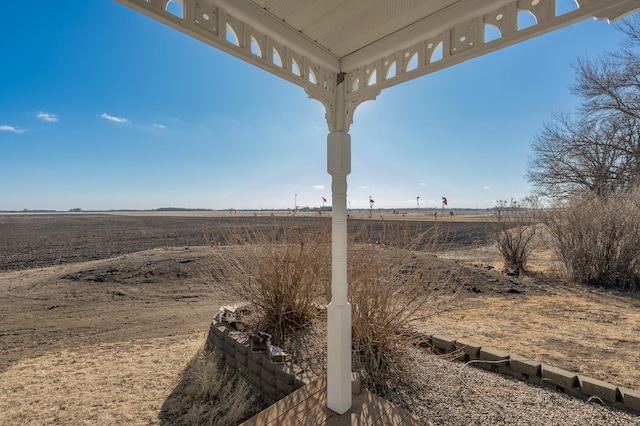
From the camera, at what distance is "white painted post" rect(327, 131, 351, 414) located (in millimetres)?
2012

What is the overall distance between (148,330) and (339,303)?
378 centimetres

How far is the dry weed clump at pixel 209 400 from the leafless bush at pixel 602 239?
7.15 meters

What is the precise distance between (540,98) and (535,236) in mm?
→ 6614

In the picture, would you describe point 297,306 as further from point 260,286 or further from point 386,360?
point 386,360

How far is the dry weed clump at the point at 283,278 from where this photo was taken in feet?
11.2

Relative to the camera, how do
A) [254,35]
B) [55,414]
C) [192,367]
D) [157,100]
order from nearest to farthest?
[254,35] → [55,414] → [192,367] → [157,100]

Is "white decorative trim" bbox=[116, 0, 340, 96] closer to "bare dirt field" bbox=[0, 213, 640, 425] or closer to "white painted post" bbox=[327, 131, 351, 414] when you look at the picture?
"white painted post" bbox=[327, 131, 351, 414]

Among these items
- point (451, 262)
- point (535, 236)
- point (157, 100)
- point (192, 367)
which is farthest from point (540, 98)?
point (157, 100)

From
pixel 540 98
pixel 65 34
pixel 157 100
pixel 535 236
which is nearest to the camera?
pixel 65 34

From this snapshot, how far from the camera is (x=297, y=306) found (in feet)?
11.5

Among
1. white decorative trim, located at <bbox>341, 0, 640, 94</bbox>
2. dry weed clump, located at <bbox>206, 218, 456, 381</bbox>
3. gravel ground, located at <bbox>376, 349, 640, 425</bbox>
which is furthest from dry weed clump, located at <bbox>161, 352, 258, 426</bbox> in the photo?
white decorative trim, located at <bbox>341, 0, 640, 94</bbox>

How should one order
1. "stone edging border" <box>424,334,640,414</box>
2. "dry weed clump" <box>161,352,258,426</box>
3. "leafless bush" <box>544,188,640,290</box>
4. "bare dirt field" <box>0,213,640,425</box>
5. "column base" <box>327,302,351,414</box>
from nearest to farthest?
"column base" <box>327,302,351,414</box> → "stone edging border" <box>424,334,640,414</box> → "dry weed clump" <box>161,352,258,426</box> → "bare dirt field" <box>0,213,640,425</box> → "leafless bush" <box>544,188,640,290</box>

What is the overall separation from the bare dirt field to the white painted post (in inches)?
67.2

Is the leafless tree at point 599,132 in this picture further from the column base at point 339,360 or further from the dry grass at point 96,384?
the dry grass at point 96,384
